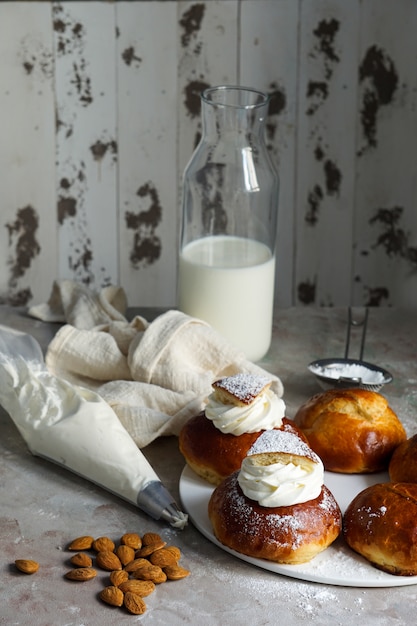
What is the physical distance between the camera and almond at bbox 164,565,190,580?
1076 mm

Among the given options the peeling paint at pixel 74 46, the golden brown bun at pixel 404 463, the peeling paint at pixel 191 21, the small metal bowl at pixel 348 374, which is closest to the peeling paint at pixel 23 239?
the peeling paint at pixel 74 46

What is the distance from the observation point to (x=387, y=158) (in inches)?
101

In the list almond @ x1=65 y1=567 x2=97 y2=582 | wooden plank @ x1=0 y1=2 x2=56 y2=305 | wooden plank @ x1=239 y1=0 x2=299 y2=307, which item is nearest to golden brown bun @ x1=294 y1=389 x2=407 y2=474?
almond @ x1=65 y1=567 x2=97 y2=582

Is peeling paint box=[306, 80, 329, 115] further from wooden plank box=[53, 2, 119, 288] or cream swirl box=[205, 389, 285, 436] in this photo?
cream swirl box=[205, 389, 285, 436]

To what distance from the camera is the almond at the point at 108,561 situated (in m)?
1.09

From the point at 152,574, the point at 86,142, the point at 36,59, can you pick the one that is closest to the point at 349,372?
the point at 152,574

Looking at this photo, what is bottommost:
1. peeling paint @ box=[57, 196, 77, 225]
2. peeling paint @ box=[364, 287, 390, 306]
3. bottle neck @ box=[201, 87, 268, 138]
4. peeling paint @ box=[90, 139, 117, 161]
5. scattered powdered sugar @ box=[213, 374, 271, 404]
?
peeling paint @ box=[364, 287, 390, 306]

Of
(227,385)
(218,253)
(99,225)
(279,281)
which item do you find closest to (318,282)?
(279,281)

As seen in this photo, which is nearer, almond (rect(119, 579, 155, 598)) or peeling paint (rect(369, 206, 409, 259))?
almond (rect(119, 579, 155, 598))

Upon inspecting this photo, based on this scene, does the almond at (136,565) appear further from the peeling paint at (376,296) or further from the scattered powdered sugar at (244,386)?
the peeling paint at (376,296)

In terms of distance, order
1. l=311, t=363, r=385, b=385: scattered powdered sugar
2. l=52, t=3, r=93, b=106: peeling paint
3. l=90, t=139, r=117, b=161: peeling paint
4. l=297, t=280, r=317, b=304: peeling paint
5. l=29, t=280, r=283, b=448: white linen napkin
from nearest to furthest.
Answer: l=29, t=280, r=283, b=448: white linen napkin, l=311, t=363, r=385, b=385: scattered powdered sugar, l=52, t=3, r=93, b=106: peeling paint, l=90, t=139, r=117, b=161: peeling paint, l=297, t=280, r=317, b=304: peeling paint

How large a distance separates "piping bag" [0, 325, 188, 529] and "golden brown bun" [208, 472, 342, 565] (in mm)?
92

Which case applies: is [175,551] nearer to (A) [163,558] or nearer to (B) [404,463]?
(A) [163,558]

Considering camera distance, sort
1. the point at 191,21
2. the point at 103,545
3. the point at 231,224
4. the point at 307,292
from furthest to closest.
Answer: the point at 307,292 < the point at 191,21 < the point at 231,224 < the point at 103,545
